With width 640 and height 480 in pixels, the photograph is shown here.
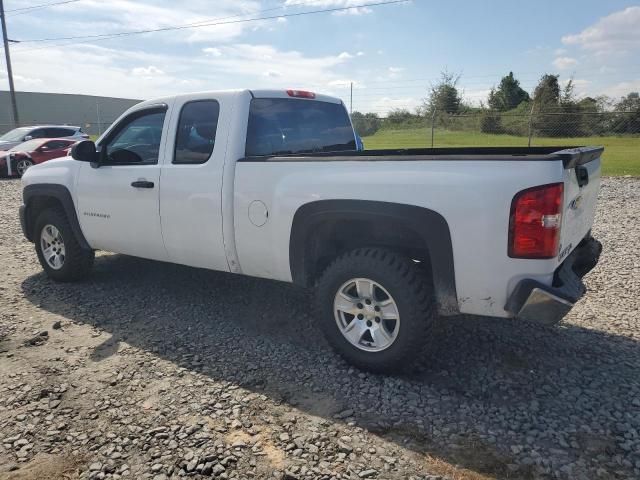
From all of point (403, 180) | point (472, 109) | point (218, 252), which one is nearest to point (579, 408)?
point (403, 180)

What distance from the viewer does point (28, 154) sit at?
15.5m

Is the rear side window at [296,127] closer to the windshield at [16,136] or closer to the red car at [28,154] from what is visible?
the red car at [28,154]

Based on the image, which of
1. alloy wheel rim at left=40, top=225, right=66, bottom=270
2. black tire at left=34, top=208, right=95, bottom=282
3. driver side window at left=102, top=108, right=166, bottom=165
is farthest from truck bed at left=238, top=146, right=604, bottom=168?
alloy wheel rim at left=40, top=225, right=66, bottom=270

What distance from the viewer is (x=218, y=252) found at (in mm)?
4008

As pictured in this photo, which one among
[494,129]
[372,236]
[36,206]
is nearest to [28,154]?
[36,206]

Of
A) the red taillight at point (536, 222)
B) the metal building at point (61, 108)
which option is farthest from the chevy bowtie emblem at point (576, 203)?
the metal building at point (61, 108)

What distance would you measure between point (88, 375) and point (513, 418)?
277cm

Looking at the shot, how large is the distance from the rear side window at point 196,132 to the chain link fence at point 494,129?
1921cm

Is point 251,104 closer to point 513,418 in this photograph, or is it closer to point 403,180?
point 403,180

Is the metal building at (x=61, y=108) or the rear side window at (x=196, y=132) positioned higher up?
the metal building at (x=61, y=108)

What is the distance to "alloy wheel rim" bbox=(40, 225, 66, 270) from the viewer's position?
539 cm

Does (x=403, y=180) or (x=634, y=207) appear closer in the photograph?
(x=403, y=180)

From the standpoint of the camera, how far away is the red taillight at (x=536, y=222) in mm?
2680

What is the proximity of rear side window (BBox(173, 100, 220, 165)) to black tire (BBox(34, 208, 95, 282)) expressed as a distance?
5.82ft
